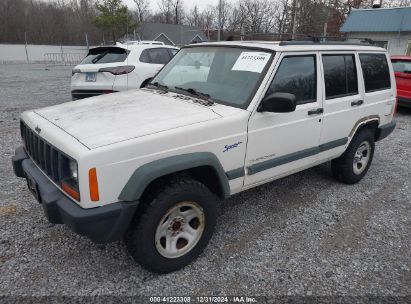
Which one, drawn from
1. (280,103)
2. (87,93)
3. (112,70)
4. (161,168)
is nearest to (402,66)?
(112,70)

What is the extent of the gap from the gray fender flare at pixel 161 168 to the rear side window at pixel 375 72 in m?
2.72

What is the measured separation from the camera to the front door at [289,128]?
120 inches

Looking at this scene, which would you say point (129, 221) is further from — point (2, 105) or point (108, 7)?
point (108, 7)

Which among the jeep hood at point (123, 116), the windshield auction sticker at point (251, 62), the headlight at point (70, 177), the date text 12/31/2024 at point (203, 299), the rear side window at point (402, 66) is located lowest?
the date text 12/31/2024 at point (203, 299)

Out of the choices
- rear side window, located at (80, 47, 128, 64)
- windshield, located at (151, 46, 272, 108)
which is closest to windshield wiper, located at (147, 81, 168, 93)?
windshield, located at (151, 46, 272, 108)

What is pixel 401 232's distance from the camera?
3512 mm

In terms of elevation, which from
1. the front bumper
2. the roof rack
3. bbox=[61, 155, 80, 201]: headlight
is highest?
the roof rack

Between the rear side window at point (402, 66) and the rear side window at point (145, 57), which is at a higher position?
the rear side window at point (145, 57)

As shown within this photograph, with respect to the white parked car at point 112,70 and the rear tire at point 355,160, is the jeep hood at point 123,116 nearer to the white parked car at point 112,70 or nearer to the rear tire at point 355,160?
the rear tire at point 355,160

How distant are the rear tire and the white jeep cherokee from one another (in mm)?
278

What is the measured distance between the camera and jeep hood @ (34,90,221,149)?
2391 millimetres

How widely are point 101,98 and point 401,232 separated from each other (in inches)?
139

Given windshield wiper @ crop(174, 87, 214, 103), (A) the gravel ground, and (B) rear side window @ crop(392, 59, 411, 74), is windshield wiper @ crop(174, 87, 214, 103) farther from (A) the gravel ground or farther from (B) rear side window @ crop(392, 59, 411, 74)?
(B) rear side window @ crop(392, 59, 411, 74)

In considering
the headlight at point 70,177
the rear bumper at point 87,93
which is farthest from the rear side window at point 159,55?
the headlight at point 70,177
